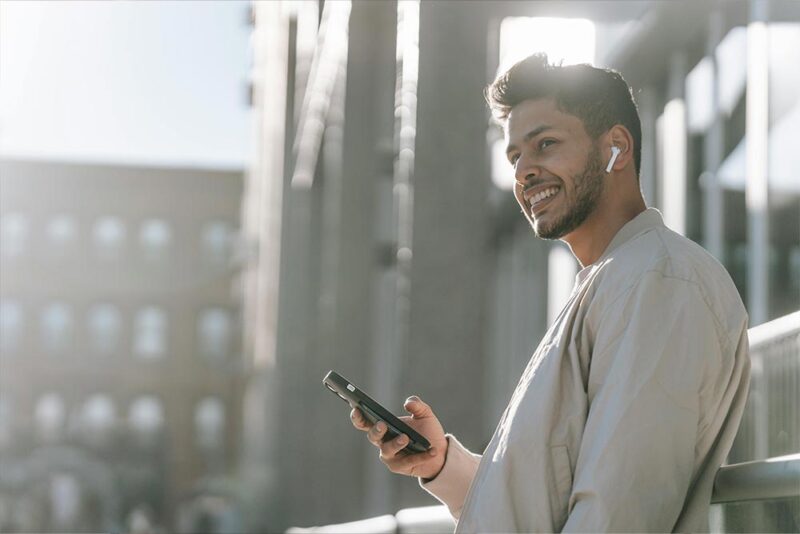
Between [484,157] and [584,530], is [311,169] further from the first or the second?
[584,530]

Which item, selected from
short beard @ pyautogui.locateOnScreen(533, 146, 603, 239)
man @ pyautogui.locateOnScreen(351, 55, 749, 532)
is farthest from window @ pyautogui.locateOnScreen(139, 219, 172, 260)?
man @ pyautogui.locateOnScreen(351, 55, 749, 532)

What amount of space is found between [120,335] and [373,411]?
72.6 meters

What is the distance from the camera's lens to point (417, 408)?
3.70 metres

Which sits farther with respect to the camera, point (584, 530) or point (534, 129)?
point (534, 129)

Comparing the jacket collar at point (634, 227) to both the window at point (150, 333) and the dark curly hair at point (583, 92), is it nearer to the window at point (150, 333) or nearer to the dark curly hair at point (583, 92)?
the dark curly hair at point (583, 92)

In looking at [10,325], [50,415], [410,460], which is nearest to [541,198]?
[410,460]

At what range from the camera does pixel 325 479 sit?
981 inches

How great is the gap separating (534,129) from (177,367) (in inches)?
2785

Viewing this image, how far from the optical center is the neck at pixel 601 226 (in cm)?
325

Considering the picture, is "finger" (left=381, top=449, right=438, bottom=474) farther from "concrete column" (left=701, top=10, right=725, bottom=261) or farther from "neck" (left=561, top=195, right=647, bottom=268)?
"concrete column" (left=701, top=10, right=725, bottom=261)

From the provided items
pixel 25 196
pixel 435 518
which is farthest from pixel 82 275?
pixel 435 518

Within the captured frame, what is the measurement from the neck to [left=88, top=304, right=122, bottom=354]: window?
240 ft

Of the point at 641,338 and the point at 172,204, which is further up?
the point at 172,204

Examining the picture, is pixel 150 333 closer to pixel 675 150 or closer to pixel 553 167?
pixel 675 150
